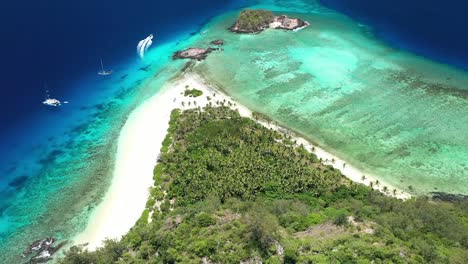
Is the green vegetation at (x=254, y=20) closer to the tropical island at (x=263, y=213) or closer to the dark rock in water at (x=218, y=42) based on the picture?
the dark rock in water at (x=218, y=42)

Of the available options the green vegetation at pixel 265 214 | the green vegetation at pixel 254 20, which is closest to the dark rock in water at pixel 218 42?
the green vegetation at pixel 254 20

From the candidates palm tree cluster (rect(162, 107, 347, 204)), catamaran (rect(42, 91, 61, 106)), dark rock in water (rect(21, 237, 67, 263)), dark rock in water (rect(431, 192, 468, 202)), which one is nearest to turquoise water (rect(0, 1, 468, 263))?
dark rock in water (rect(431, 192, 468, 202))

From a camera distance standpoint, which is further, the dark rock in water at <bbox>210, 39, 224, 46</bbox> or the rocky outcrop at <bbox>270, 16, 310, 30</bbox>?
the rocky outcrop at <bbox>270, 16, 310, 30</bbox>

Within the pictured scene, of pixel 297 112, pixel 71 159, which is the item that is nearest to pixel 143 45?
pixel 71 159

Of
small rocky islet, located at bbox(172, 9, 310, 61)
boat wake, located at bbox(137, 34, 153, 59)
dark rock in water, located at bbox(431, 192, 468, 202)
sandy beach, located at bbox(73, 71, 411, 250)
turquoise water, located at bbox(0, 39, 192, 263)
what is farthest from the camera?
small rocky islet, located at bbox(172, 9, 310, 61)

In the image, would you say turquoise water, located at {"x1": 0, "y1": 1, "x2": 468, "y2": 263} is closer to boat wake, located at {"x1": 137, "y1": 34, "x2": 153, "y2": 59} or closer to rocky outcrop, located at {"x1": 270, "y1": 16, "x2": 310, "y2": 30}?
boat wake, located at {"x1": 137, "y1": 34, "x2": 153, "y2": 59}
